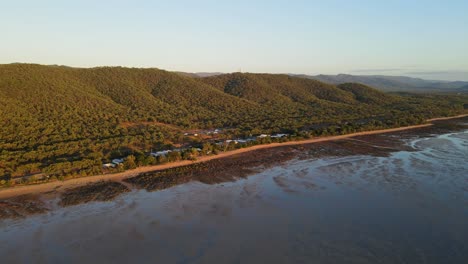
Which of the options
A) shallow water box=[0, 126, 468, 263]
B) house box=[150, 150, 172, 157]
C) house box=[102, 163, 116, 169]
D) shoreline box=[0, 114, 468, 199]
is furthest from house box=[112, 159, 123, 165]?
shallow water box=[0, 126, 468, 263]

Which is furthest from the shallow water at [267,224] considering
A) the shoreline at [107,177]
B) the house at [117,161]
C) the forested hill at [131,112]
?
the forested hill at [131,112]

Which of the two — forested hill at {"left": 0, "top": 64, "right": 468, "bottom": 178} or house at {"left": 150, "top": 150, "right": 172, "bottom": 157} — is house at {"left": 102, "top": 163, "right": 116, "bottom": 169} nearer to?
forested hill at {"left": 0, "top": 64, "right": 468, "bottom": 178}

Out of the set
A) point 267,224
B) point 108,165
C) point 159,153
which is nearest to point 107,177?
point 108,165

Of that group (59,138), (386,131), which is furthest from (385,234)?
(386,131)

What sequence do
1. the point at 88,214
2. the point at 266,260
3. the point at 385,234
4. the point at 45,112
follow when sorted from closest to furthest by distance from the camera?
the point at 266,260 < the point at 385,234 < the point at 88,214 < the point at 45,112

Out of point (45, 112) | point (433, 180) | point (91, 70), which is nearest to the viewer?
point (433, 180)

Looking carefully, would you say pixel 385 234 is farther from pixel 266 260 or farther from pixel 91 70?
pixel 91 70

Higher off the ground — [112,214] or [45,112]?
[45,112]
